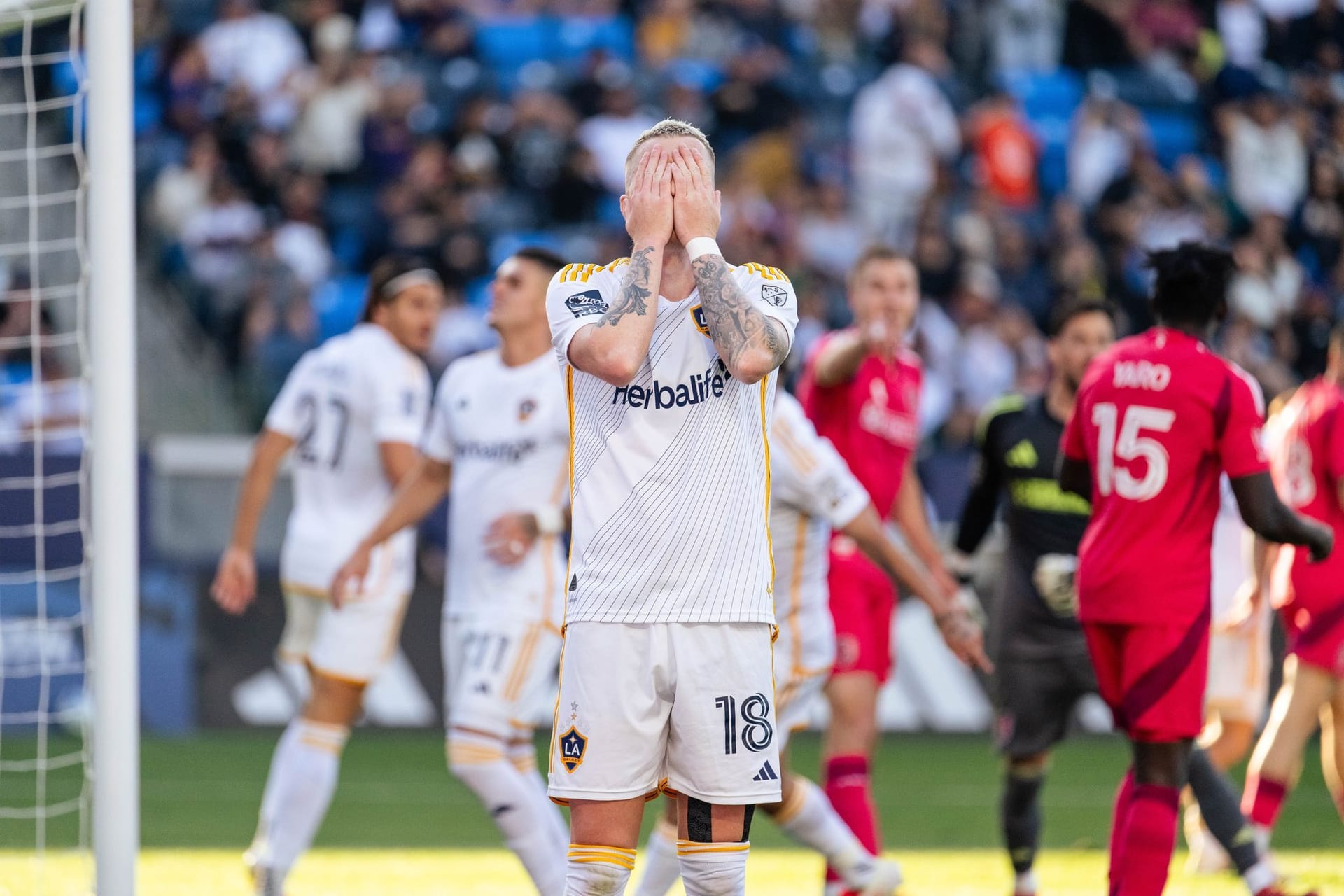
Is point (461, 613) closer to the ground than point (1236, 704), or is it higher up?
higher up

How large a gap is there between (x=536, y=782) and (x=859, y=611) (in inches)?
58.3

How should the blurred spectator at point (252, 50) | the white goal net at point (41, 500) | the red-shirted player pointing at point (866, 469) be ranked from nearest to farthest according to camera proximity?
the red-shirted player pointing at point (866, 469) → the white goal net at point (41, 500) → the blurred spectator at point (252, 50)

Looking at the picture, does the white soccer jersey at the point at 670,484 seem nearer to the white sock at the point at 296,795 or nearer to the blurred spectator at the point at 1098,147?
the white sock at the point at 296,795

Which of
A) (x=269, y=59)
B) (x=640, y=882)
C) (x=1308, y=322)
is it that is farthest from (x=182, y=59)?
(x=640, y=882)

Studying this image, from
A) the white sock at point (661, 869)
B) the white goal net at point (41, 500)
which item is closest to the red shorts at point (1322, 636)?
the white sock at point (661, 869)

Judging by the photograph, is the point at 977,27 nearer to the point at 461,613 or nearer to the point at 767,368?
the point at 461,613

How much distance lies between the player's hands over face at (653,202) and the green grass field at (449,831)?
385 cm

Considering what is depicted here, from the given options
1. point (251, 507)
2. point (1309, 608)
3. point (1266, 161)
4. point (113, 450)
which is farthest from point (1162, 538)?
point (1266, 161)

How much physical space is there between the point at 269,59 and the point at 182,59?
0.83 m

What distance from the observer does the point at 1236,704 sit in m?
8.25

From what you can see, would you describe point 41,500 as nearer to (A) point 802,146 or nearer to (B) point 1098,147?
(A) point 802,146

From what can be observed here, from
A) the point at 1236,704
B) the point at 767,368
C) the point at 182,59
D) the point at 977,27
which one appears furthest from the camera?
the point at 977,27

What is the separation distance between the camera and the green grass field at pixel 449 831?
7641 millimetres

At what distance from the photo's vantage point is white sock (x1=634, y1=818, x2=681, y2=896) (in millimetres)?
6055
